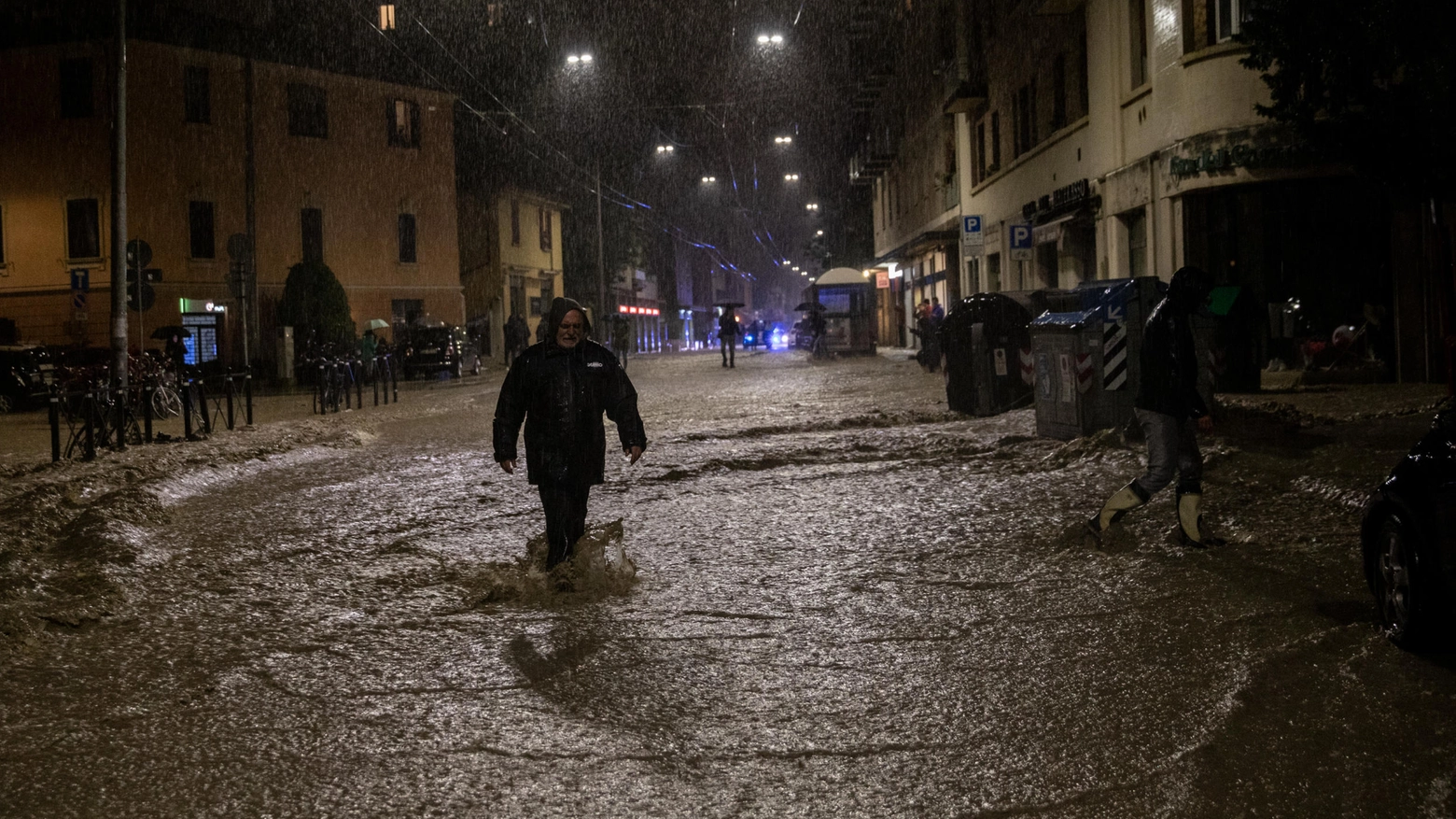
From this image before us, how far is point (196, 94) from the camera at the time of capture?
38.2 m

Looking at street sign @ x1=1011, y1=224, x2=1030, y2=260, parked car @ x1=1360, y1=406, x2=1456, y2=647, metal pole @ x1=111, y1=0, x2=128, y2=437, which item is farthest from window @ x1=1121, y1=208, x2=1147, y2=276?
parked car @ x1=1360, y1=406, x2=1456, y2=647

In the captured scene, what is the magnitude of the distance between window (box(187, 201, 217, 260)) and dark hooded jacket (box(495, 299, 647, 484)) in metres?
34.7

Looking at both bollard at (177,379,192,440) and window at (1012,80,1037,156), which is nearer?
bollard at (177,379,192,440)

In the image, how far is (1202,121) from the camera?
1941cm

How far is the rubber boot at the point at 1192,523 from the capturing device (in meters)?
7.95

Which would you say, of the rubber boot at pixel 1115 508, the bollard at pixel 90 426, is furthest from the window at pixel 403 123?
the rubber boot at pixel 1115 508

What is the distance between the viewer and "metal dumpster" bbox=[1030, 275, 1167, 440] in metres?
12.5

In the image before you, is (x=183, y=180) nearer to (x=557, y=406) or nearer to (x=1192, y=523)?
(x=557, y=406)

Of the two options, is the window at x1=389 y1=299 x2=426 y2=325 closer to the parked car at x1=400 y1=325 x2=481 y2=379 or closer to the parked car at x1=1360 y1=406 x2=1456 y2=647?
→ the parked car at x1=400 y1=325 x2=481 y2=379

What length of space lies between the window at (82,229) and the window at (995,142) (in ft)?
80.4

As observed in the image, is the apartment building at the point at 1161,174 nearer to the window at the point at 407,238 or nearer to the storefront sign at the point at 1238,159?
the storefront sign at the point at 1238,159

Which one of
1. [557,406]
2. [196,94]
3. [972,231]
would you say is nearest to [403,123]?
[196,94]

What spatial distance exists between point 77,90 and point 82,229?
3.80m

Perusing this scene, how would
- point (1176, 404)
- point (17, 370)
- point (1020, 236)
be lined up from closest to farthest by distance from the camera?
1. point (1176, 404)
2. point (17, 370)
3. point (1020, 236)
